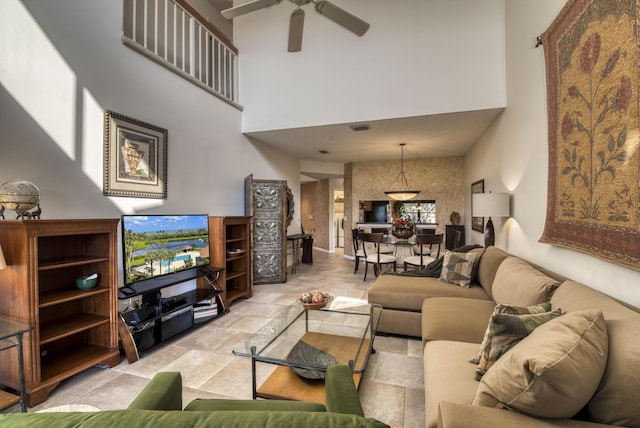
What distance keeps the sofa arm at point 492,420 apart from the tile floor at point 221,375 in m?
0.93

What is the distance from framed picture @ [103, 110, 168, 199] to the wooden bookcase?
0.79 meters

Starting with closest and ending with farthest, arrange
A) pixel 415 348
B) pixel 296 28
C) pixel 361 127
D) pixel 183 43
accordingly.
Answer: pixel 415 348
pixel 296 28
pixel 183 43
pixel 361 127

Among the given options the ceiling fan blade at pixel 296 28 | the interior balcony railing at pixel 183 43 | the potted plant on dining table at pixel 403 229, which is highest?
the interior balcony railing at pixel 183 43

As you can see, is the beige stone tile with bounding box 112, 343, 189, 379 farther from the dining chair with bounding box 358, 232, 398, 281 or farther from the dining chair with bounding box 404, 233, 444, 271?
the dining chair with bounding box 404, 233, 444, 271

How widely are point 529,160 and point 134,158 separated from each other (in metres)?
3.92

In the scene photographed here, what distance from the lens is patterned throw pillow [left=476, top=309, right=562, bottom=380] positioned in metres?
1.24

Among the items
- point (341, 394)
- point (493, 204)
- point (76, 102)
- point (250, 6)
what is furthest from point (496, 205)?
point (76, 102)

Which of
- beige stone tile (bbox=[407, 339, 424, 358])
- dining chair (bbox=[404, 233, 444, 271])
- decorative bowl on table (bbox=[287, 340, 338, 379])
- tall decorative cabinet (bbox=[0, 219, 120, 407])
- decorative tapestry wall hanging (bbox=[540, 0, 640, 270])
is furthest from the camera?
dining chair (bbox=[404, 233, 444, 271])

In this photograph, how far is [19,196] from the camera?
1.86m

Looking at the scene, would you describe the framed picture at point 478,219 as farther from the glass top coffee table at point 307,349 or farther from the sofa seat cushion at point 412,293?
the glass top coffee table at point 307,349

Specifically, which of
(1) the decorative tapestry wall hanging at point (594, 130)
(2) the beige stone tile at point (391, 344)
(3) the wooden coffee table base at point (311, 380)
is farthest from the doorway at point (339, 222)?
(1) the decorative tapestry wall hanging at point (594, 130)

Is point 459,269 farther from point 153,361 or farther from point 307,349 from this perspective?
point 153,361

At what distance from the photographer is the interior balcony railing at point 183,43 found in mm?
3193

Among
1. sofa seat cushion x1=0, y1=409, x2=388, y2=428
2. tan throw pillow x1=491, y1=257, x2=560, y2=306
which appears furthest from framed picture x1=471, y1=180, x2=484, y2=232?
sofa seat cushion x1=0, y1=409, x2=388, y2=428
